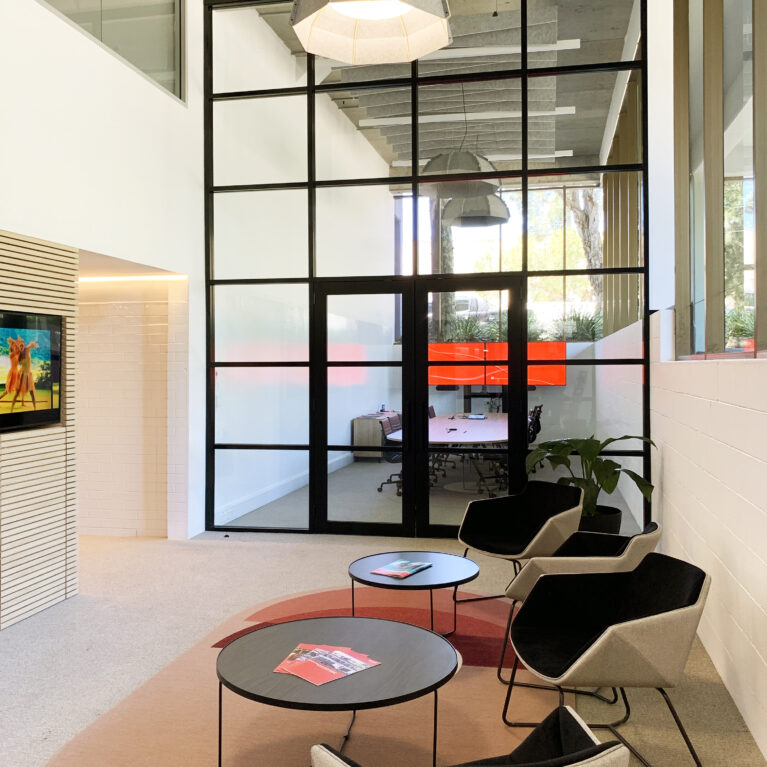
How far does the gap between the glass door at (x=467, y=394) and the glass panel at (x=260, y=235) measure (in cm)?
127

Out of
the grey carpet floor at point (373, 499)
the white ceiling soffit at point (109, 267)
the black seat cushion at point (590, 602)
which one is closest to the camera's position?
the black seat cushion at point (590, 602)

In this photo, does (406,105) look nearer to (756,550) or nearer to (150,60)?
(150,60)

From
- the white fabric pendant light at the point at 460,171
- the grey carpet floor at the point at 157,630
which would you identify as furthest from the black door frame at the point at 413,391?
the white fabric pendant light at the point at 460,171

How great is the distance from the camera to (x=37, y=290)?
4855 mm

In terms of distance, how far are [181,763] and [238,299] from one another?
4874 millimetres

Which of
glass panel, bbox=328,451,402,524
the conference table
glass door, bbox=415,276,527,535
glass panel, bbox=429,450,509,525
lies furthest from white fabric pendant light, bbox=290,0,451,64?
glass panel, bbox=328,451,402,524

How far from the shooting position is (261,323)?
284 inches

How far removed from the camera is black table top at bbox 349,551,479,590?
393cm

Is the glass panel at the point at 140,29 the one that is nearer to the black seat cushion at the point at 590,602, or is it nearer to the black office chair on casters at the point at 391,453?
the black office chair on casters at the point at 391,453

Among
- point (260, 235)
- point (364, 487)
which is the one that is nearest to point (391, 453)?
point (364, 487)

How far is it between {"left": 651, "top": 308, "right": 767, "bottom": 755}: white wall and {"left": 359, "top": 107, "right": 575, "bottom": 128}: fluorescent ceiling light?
2.79 meters

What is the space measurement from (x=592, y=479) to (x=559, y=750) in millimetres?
3748

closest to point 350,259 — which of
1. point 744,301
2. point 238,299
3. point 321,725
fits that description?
point 238,299

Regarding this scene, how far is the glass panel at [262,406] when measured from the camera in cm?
718
